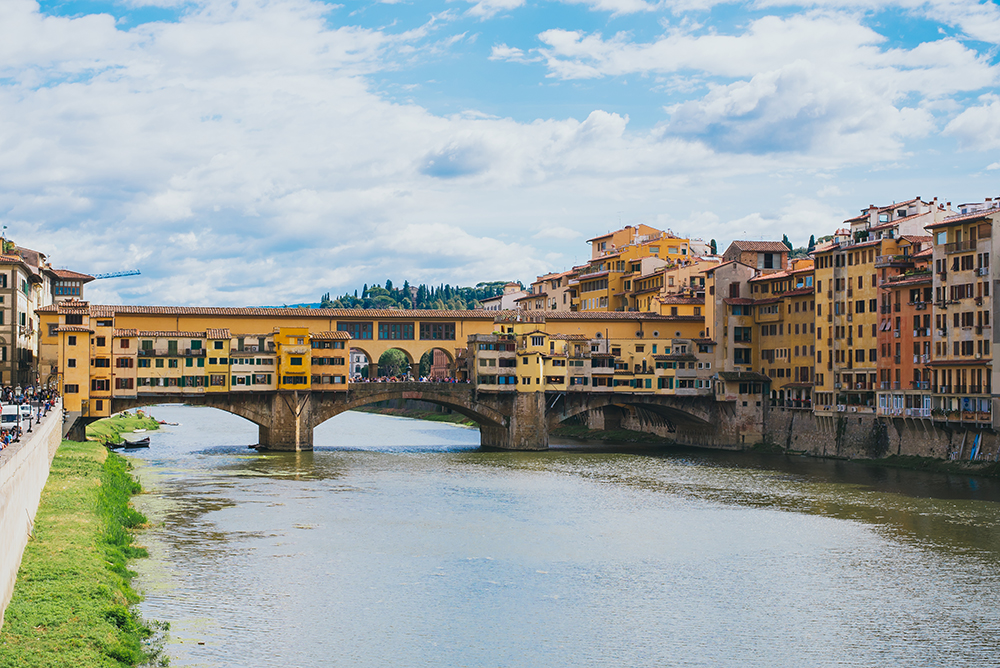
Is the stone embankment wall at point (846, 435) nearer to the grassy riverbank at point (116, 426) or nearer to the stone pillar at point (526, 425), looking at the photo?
the stone pillar at point (526, 425)

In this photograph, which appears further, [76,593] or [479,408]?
[479,408]

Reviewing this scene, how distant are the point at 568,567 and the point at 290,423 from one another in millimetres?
38124

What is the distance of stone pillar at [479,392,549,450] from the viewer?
7319 centimetres

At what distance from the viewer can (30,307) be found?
7525 cm

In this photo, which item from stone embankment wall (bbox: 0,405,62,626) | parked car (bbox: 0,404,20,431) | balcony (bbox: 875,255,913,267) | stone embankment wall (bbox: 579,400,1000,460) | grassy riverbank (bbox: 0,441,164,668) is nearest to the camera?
grassy riverbank (bbox: 0,441,164,668)

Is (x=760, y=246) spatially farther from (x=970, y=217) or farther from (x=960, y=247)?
(x=970, y=217)

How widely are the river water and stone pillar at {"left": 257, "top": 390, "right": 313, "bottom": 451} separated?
10830 millimetres

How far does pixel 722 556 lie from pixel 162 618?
16993mm

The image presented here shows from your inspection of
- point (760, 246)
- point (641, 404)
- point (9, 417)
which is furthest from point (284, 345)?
point (760, 246)

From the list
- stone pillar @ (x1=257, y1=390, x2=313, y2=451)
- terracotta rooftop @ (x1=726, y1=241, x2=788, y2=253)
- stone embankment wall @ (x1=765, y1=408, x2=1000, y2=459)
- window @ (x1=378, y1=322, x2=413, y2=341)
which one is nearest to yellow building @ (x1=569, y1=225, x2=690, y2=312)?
terracotta rooftop @ (x1=726, y1=241, x2=788, y2=253)

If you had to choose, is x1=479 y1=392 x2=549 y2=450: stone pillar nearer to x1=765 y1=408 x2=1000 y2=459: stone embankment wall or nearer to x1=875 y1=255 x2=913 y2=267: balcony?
x1=765 y1=408 x2=1000 y2=459: stone embankment wall

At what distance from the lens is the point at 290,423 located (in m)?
68.9

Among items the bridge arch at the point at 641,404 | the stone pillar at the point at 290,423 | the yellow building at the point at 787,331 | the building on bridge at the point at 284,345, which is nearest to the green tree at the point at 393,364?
the building on bridge at the point at 284,345

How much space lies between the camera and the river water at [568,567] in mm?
25312
